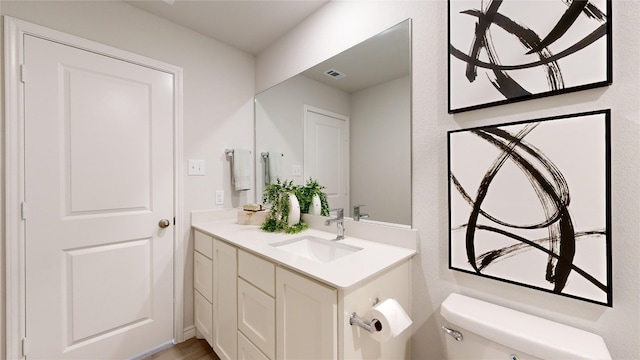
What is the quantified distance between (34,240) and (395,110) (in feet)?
6.92

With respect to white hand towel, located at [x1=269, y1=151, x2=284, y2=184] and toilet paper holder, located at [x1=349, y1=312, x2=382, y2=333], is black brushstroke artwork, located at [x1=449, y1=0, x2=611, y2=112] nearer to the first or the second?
toilet paper holder, located at [x1=349, y1=312, x2=382, y2=333]

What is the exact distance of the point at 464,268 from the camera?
43.4 inches

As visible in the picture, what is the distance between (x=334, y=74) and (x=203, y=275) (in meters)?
1.66

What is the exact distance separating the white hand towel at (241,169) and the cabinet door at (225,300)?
0.59 m

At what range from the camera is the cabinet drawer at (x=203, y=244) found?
1.73m

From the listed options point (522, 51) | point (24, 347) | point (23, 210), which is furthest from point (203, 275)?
point (522, 51)

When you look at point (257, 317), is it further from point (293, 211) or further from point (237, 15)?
point (237, 15)

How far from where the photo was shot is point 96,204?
161 centimetres

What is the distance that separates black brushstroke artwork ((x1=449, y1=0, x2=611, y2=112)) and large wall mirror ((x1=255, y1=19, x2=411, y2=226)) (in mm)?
269

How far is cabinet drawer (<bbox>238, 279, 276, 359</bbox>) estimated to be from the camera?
46.3 inches

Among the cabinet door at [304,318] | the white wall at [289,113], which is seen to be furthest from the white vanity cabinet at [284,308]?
the white wall at [289,113]

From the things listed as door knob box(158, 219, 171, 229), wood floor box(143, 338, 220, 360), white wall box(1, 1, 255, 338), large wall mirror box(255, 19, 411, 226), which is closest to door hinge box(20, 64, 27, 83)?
white wall box(1, 1, 255, 338)

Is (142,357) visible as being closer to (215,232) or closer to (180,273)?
(180,273)

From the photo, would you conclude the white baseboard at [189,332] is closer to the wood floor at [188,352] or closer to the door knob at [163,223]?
the wood floor at [188,352]
